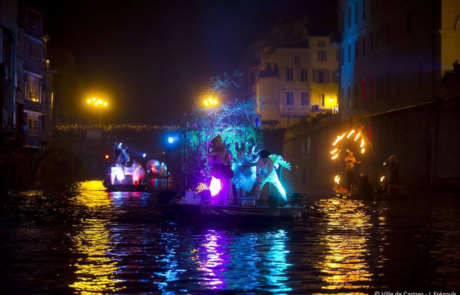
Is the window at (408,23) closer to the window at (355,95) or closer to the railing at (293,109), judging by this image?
the window at (355,95)

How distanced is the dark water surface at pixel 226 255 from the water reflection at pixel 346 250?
0.02 m

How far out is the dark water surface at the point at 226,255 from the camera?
11.3 meters

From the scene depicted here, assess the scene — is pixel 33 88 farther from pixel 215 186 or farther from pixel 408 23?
pixel 215 186

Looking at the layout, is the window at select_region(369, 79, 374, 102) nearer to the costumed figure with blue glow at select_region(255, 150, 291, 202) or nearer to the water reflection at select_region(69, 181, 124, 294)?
the costumed figure with blue glow at select_region(255, 150, 291, 202)

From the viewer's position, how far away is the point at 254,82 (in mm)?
120562

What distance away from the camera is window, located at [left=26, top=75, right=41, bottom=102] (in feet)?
211

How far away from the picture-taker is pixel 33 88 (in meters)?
65.5

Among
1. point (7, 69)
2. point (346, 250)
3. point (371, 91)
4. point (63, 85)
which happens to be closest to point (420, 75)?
point (371, 91)

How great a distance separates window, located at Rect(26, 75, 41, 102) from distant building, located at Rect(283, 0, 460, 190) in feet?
87.5

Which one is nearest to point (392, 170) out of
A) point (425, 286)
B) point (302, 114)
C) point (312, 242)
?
point (312, 242)

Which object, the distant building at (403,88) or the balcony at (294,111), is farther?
the balcony at (294,111)

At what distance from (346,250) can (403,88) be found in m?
38.2

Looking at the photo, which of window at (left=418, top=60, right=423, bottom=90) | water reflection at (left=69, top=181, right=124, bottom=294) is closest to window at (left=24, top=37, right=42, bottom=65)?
window at (left=418, top=60, right=423, bottom=90)

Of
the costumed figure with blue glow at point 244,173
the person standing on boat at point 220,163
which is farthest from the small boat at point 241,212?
the costumed figure with blue glow at point 244,173
